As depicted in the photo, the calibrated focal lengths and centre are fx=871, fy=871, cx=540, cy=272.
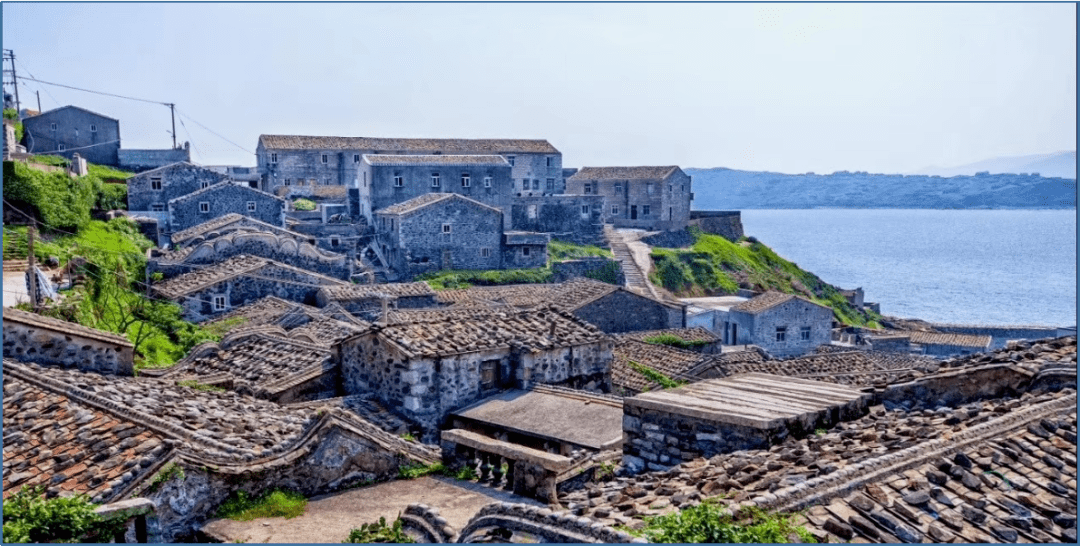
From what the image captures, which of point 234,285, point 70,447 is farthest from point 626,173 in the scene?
point 70,447

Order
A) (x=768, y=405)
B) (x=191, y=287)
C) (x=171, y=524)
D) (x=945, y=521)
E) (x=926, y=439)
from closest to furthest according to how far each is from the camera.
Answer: (x=945, y=521) → (x=926, y=439) → (x=171, y=524) → (x=768, y=405) → (x=191, y=287)

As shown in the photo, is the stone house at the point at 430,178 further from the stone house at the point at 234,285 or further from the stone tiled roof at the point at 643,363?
the stone tiled roof at the point at 643,363

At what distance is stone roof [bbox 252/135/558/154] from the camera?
63.8 meters

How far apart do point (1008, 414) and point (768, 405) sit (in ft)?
8.66

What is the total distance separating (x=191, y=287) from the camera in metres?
31.2

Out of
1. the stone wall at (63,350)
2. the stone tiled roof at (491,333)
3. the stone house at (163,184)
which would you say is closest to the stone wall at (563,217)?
the stone house at (163,184)

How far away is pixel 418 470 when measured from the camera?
462 inches

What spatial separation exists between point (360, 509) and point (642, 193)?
6071 centimetres

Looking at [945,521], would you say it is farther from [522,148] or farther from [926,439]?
[522,148]

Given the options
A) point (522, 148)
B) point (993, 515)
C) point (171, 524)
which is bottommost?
point (171, 524)

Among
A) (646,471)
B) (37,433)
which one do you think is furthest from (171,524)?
(646,471)

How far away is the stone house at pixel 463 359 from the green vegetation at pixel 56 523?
625cm

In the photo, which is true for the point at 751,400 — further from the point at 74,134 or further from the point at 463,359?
the point at 74,134

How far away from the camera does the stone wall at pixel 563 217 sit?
60719 mm
